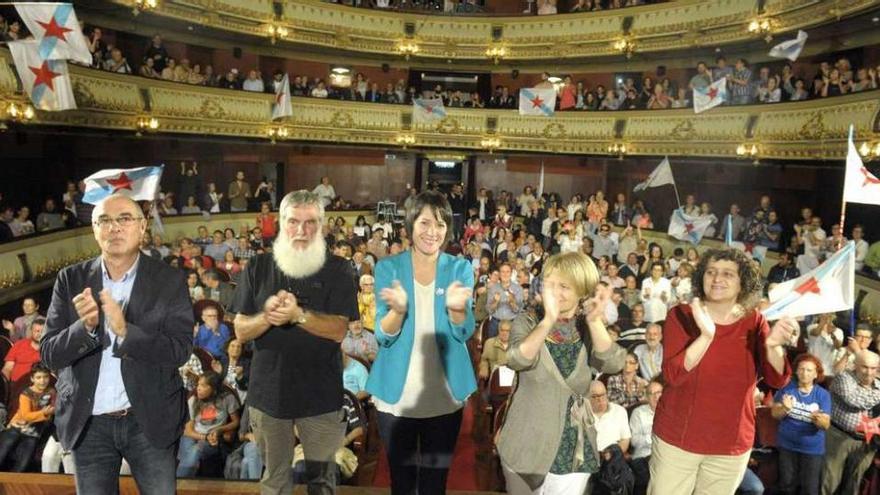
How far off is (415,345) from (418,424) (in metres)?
0.38

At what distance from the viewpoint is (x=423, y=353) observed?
106 inches

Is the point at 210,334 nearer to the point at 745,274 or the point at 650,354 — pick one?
the point at 650,354

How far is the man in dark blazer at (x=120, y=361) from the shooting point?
2.40 metres

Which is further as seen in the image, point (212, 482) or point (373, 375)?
point (212, 482)

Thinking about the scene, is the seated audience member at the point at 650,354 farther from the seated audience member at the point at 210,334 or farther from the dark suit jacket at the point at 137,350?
the dark suit jacket at the point at 137,350

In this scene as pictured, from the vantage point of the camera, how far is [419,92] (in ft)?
76.4

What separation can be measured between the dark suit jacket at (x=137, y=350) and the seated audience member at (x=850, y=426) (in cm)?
520

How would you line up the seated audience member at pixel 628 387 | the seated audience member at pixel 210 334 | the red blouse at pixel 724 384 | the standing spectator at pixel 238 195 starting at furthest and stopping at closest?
the standing spectator at pixel 238 195, the seated audience member at pixel 210 334, the seated audience member at pixel 628 387, the red blouse at pixel 724 384

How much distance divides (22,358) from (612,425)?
21.0ft

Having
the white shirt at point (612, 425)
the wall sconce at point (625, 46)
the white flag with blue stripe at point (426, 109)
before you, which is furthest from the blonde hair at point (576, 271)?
the wall sconce at point (625, 46)

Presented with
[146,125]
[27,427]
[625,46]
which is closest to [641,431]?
[27,427]

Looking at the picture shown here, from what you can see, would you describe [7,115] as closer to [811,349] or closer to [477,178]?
[811,349]

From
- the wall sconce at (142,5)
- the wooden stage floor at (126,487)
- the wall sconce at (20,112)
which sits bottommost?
the wooden stage floor at (126,487)

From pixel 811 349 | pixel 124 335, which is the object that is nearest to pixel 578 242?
pixel 811 349
